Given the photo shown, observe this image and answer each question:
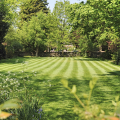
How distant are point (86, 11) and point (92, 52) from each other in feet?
105

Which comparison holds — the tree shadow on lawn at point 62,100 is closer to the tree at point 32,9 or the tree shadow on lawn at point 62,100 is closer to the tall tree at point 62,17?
the tall tree at point 62,17

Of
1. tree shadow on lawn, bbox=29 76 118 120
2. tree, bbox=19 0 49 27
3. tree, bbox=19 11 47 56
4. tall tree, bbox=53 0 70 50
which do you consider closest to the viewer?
→ tree shadow on lawn, bbox=29 76 118 120

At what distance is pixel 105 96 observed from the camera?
7.89m

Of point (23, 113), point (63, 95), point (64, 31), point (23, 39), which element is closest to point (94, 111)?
point (23, 113)

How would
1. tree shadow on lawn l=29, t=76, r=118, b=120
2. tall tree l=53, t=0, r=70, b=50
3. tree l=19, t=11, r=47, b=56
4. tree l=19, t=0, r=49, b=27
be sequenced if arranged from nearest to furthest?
tree shadow on lawn l=29, t=76, r=118, b=120 < tall tree l=53, t=0, r=70, b=50 < tree l=19, t=11, r=47, b=56 < tree l=19, t=0, r=49, b=27

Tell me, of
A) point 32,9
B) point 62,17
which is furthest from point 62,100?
point 32,9

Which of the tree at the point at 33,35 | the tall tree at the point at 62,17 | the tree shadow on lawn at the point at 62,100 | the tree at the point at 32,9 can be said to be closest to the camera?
the tree shadow on lawn at the point at 62,100

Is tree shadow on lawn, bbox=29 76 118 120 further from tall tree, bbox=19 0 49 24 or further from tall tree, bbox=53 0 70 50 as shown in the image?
tall tree, bbox=19 0 49 24

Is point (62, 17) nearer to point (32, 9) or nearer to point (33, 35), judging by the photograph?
point (33, 35)

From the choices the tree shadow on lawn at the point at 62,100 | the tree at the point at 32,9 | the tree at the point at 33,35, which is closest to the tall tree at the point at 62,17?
the tree at the point at 33,35

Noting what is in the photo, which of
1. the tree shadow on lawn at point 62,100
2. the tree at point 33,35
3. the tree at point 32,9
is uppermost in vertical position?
the tree at point 32,9

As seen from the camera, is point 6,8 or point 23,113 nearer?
point 23,113

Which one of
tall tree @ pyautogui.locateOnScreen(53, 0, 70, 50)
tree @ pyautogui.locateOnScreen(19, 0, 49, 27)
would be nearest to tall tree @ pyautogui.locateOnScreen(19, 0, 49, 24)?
tree @ pyautogui.locateOnScreen(19, 0, 49, 27)

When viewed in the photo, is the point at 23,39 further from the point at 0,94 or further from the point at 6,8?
the point at 0,94
